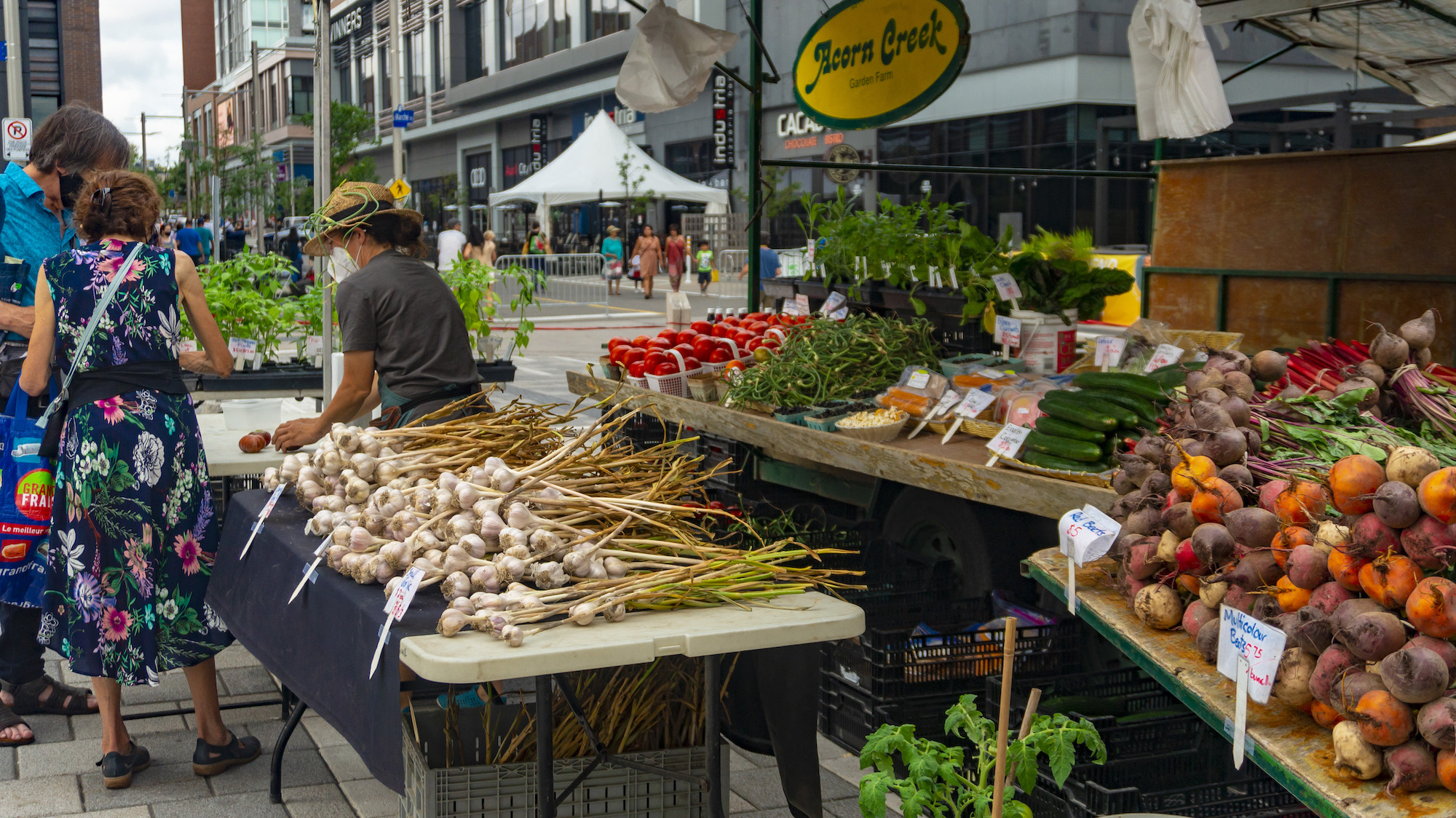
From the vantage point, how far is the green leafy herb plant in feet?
8.84

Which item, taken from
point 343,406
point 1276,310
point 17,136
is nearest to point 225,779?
point 343,406

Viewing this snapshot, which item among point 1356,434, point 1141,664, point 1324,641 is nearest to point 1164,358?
point 1356,434

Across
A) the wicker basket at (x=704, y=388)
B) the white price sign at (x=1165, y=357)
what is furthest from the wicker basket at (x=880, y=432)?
the wicker basket at (x=704, y=388)

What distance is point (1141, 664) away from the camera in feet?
A: 7.87

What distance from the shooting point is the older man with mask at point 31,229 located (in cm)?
422

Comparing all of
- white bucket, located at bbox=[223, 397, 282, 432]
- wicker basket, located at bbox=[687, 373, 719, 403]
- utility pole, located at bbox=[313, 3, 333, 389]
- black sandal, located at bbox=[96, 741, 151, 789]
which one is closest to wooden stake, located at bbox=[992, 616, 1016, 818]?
black sandal, located at bbox=[96, 741, 151, 789]

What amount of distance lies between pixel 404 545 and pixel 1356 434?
214 centimetres

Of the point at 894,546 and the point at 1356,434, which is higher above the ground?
the point at 1356,434

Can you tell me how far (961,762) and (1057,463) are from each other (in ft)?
4.65

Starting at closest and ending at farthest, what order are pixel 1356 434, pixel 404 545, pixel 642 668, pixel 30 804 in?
pixel 1356 434
pixel 404 545
pixel 642 668
pixel 30 804

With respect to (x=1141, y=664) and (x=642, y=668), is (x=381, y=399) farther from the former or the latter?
(x=1141, y=664)

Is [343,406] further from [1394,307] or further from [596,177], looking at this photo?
[596,177]

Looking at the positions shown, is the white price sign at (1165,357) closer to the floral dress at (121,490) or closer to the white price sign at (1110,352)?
the white price sign at (1110,352)

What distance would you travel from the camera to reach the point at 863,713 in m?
4.08
